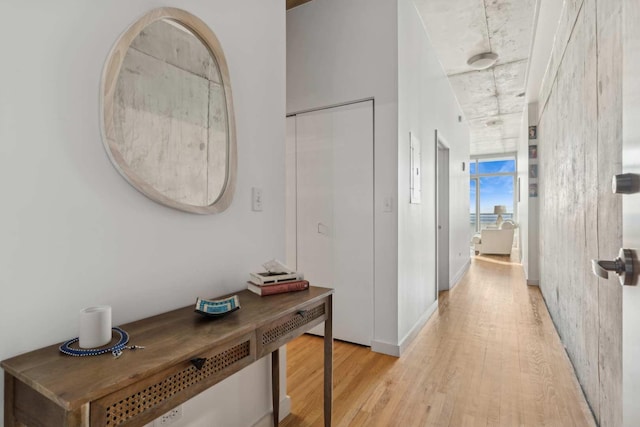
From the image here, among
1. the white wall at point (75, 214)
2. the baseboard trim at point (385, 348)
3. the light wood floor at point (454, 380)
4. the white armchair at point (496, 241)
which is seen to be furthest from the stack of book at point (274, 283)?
the white armchair at point (496, 241)

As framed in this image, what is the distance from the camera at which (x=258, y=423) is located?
1.65m

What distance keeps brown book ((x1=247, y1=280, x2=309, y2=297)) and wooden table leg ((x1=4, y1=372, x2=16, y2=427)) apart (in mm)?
805

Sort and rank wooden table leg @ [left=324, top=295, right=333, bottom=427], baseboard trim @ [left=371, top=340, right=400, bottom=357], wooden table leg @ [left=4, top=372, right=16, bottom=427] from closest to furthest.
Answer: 1. wooden table leg @ [left=4, top=372, right=16, bottom=427]
2. wooden table leg @ [left=324, top=295, right=333, bottom=427]
3. baseboard trim @ [left=371, top=340, right=400, bottom=357]

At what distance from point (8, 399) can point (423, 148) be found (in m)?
3.34

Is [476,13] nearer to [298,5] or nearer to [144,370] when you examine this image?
[298,5]

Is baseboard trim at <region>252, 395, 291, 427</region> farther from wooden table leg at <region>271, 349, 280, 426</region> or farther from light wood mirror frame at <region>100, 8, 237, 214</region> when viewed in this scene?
light wood mirror frame at <region>100, 8, 237, 214</region>

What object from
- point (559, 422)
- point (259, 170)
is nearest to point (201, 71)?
point (259, 170)

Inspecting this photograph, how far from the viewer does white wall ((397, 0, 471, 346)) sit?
2.71 meters

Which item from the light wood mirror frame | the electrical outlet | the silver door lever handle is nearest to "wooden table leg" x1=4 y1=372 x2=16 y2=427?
the electrical outlet

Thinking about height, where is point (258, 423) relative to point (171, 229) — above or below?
below

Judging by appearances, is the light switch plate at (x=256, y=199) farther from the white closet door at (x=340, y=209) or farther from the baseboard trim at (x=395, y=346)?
the baseboard trim at (x=395, y=346)

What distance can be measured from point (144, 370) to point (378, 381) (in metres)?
1.79

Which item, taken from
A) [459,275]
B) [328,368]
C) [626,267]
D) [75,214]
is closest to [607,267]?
[626,267]

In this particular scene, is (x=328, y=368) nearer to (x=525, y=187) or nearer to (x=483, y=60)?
(x=483, y=60)
